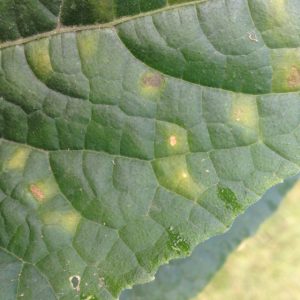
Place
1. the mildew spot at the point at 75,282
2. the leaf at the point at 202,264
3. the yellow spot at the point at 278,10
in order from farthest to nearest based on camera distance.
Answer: the leaf at the point at 202,264, the mildew spot at the point at 75,282, the yellow spot at the point at 278,10

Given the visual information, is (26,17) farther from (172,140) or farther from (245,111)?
(245,111)

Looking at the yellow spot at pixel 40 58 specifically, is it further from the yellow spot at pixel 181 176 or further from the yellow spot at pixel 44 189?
the yellow spot at pixel 181 176

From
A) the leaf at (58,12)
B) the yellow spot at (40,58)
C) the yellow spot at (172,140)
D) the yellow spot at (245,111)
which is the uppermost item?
the leaf at (58,12)

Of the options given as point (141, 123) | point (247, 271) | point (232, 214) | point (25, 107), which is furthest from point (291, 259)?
point (25, 107)

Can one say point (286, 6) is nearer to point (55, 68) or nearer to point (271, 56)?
point (271, 56)

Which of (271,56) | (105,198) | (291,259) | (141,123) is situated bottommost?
(291,259)

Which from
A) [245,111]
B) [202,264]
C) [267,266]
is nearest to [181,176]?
[245,111]

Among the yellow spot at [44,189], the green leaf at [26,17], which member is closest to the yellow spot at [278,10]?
the green leaf at [26,17]
